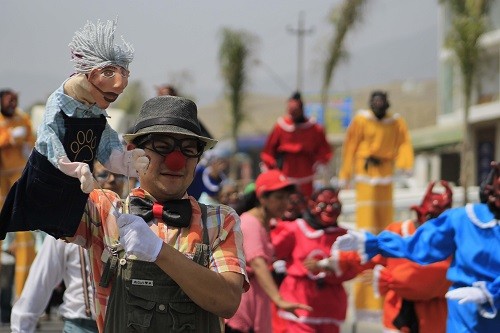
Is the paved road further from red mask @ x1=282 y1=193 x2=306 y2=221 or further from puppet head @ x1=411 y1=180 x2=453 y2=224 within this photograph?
puppet head @ x1=411 y1=180 x2=453 y2=224

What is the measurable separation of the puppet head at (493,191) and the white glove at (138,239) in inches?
152

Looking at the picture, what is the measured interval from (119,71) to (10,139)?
875 centimetres

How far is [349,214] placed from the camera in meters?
21.8

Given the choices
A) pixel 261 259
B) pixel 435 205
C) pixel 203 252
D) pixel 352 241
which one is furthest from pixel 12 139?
pixel 203 252

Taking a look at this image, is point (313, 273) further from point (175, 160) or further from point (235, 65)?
point (235, 65)

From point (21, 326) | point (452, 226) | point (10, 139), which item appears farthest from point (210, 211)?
point (10, 139)

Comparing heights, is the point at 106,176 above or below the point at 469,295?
above

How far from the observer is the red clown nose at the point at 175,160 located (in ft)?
13.4

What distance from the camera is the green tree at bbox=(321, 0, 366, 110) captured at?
25.6 metres

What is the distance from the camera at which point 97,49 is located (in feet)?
12.8

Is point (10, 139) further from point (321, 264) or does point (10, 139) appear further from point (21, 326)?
point (21, 326)

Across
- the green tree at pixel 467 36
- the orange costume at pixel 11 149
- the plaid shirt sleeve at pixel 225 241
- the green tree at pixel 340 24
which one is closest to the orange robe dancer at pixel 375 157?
the orange costume at pixel 11 149

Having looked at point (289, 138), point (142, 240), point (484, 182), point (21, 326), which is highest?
point (289, 138)

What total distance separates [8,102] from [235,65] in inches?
814
